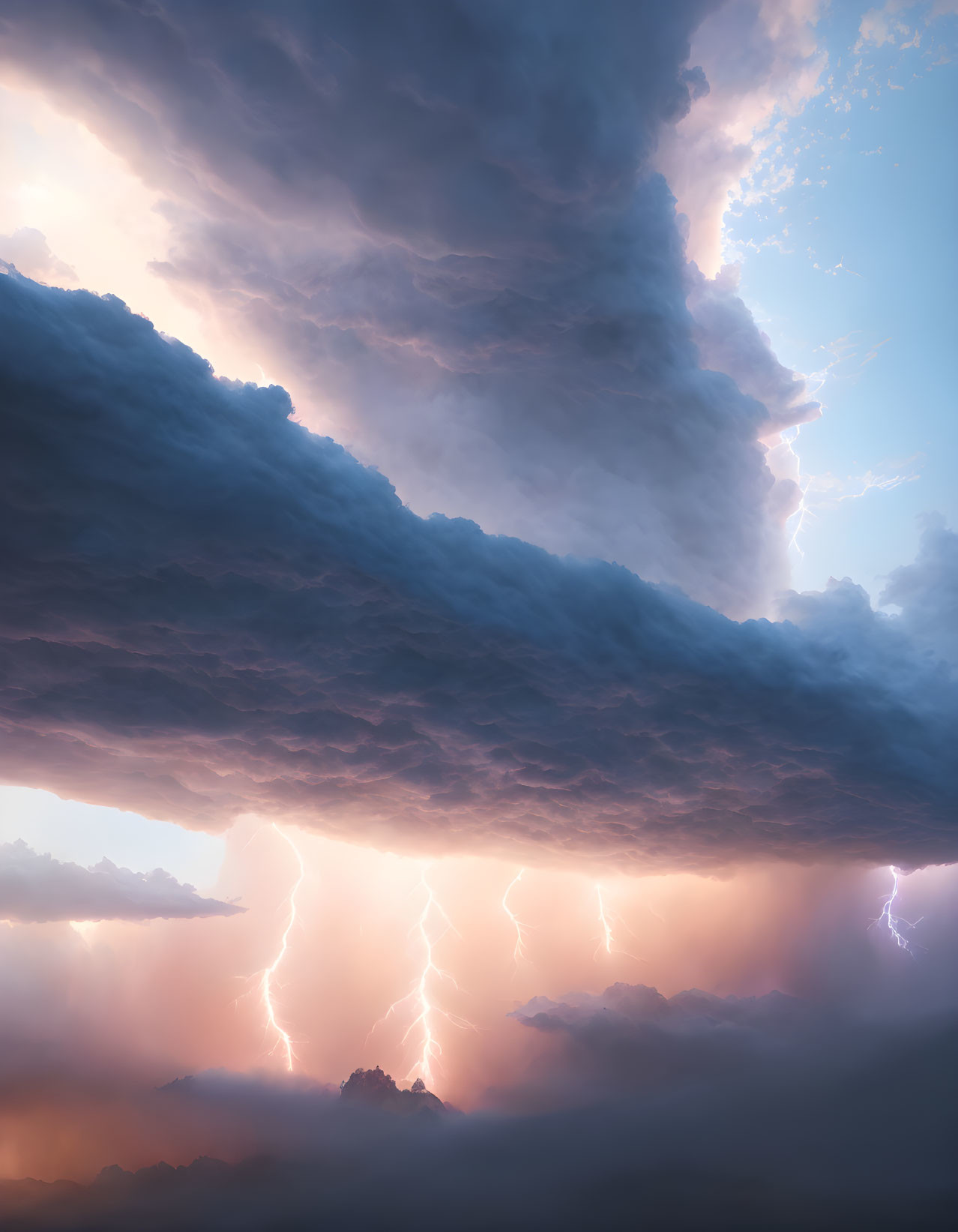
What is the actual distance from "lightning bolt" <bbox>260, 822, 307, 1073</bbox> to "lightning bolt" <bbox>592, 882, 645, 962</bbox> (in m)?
7.50

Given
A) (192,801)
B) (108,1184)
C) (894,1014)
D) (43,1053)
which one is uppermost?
(192,801)

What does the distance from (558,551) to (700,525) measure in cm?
225

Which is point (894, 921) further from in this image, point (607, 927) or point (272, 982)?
point (272, 982)

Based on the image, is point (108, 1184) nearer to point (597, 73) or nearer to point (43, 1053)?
point (43, 1053)

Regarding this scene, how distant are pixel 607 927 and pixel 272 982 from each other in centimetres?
837

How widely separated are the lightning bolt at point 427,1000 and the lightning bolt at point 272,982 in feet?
6.67

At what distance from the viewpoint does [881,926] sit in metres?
14.0

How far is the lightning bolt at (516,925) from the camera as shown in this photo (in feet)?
50.9

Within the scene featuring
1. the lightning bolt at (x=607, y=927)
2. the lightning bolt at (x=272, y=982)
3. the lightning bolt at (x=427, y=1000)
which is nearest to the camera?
the lightning bolt at (x=427, y=1000)

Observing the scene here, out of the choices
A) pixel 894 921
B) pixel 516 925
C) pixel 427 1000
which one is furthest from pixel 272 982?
pixel 894 921

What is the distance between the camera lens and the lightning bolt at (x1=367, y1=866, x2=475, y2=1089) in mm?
14641

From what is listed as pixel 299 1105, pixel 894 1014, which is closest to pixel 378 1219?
pixel 299 1105

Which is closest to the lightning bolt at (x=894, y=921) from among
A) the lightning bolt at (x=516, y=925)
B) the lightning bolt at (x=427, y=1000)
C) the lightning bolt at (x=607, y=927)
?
the lightning bolt at (x=607, y=927)

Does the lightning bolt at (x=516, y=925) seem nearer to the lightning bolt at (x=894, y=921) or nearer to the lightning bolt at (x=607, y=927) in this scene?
the lightning bolt at (x=607, y=927)
